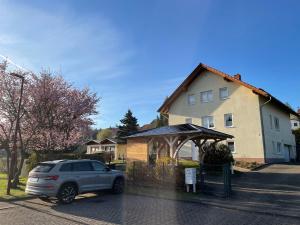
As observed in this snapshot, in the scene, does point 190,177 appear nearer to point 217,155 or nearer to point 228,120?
point 217,155

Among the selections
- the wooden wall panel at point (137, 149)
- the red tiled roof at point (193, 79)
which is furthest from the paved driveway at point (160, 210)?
the red tiled roof at point (193, 79)

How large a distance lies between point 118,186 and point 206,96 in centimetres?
2089

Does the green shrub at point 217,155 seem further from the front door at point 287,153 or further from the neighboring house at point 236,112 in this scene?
the front door at point 287,153

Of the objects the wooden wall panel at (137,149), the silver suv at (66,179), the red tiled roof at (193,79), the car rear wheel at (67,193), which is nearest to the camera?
the silver suv at (66,179)

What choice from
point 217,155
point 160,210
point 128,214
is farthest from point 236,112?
point 128,214

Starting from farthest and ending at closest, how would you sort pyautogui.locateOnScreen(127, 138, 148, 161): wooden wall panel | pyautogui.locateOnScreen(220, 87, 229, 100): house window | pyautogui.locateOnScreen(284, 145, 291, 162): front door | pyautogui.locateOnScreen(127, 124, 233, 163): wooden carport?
pyautogui.locateOnScreen(284, 145, 291, 162): front door
pyautogui.locateOnScreen(220, 87, 229, 100): house window
pyautogui.locateOnScreen(127, 138, 148, 161): wooden wall panel
pyautogui.locateOnScreen(127, 124, 233, 163): wooden carport

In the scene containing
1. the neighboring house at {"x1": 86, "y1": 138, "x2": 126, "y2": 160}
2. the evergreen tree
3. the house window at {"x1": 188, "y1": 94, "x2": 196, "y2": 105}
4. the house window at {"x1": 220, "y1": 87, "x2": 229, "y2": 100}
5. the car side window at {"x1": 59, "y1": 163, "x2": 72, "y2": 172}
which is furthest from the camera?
the evergreen tree

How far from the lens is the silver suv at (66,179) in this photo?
38.3 ft

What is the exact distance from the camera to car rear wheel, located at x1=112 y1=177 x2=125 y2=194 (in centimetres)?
1434

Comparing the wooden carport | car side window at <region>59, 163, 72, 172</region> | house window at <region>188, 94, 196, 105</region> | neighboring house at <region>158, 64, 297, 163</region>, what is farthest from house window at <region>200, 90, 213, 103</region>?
car side window at <region>59, 163, 72, 172</region>

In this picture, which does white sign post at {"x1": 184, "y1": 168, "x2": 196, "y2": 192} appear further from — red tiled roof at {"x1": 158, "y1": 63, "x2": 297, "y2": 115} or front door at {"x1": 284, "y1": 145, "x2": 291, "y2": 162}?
front door at {"x1": 284, "y1": 145, "x2": 291, "y2": 162}

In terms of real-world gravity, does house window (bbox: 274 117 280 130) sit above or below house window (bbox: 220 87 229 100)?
below

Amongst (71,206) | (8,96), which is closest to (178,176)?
(71,206)

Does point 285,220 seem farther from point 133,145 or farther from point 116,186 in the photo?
point 133,145
